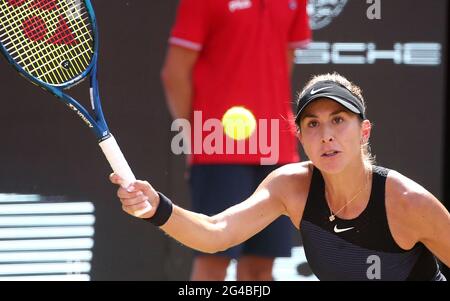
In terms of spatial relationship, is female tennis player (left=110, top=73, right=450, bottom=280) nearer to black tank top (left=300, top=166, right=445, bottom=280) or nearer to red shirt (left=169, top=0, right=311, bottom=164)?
black tank top (left=300, top=166, right=445, bottom=280)

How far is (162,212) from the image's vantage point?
283 centimetres

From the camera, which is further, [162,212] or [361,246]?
[361,246]

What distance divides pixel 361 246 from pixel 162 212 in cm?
66

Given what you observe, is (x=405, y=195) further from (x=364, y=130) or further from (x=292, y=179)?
(x=292, y=179)

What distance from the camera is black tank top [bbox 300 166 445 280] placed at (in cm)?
309

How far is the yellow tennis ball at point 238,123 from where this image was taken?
166 inches

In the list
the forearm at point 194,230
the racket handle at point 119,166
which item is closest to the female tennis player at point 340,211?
the forearm at point 194,230

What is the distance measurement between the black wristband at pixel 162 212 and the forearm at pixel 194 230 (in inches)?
1.0

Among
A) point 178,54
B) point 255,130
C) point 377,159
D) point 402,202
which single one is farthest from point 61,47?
point 377,159

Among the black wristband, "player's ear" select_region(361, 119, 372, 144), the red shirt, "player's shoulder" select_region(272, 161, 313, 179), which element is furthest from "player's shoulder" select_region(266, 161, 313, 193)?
the red shirt

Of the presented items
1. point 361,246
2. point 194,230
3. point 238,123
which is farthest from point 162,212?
point 238,123

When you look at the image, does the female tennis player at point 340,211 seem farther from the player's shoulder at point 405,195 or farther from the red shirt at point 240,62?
the red shirt at point 240,62

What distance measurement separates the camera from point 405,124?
461 cm

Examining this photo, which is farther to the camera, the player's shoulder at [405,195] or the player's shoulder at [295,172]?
the player's shoulder at [295,172]
